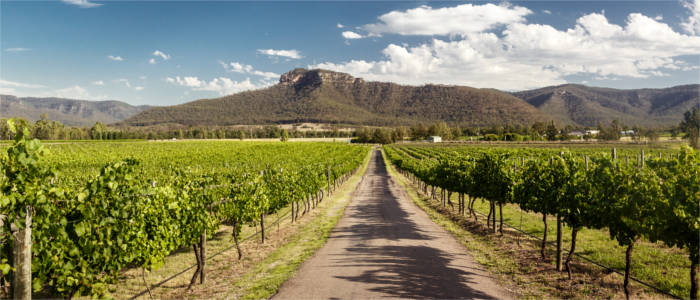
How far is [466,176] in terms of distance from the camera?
1525 centimetres

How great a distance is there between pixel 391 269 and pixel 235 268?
454cm

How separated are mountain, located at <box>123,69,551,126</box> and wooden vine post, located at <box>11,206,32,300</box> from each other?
144m

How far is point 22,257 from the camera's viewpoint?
4719 millimetres

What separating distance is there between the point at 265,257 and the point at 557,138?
104 metres


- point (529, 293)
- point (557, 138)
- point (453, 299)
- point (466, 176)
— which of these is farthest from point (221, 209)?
point (557, 138)

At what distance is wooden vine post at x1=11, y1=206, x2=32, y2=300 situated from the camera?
4.68 m

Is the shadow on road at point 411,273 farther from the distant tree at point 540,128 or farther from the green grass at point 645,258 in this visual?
the distant tree at point 540,128

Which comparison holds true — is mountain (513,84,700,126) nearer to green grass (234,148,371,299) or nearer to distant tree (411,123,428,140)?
distant tree (411,123,428,140)

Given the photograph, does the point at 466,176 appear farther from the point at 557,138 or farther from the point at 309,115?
the point at 309,115

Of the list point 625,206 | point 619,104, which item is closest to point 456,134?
point 625,206

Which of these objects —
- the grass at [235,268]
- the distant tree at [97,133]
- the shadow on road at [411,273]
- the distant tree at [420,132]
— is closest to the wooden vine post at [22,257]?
the grass at [235,268]

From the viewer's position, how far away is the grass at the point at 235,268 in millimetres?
8055

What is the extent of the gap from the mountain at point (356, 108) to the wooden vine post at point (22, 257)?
144044 millimetres

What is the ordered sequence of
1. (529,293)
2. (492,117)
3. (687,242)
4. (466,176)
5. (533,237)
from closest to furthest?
(687,242) < (529,293) < (533,237) < (466,176) < (492,117)
